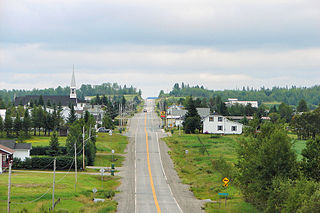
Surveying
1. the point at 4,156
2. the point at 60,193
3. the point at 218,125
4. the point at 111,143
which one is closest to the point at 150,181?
the point at 60,193

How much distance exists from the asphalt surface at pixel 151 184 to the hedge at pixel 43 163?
724 centimetres

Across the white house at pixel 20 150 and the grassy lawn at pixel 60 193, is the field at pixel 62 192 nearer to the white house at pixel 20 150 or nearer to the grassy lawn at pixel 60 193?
the grassy lawn at pixel 60 193

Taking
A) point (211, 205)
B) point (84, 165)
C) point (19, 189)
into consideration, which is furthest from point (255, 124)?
point (84, 165)

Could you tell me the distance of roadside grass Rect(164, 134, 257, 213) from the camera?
3816 centimetres

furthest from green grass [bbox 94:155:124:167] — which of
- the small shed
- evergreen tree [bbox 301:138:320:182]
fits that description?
evergreen tree [bbox 301:138:320:182]

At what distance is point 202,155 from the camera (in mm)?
69312

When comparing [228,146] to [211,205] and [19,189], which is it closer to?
[211,205]

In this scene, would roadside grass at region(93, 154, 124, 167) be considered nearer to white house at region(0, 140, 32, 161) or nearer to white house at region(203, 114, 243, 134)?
white house at region(0, 140, 32, 161)

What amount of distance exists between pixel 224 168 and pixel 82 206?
19.3 m

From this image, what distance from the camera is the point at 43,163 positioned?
Result: 5662 cm

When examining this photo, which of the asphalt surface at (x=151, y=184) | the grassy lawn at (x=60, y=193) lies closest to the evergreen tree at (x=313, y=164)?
the asphalt surface at (x=151, y=184)

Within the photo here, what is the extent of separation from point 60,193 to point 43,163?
59.2 feet

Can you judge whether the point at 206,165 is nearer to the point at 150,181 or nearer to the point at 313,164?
the point at 150,181

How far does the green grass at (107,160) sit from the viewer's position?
2486 inches
